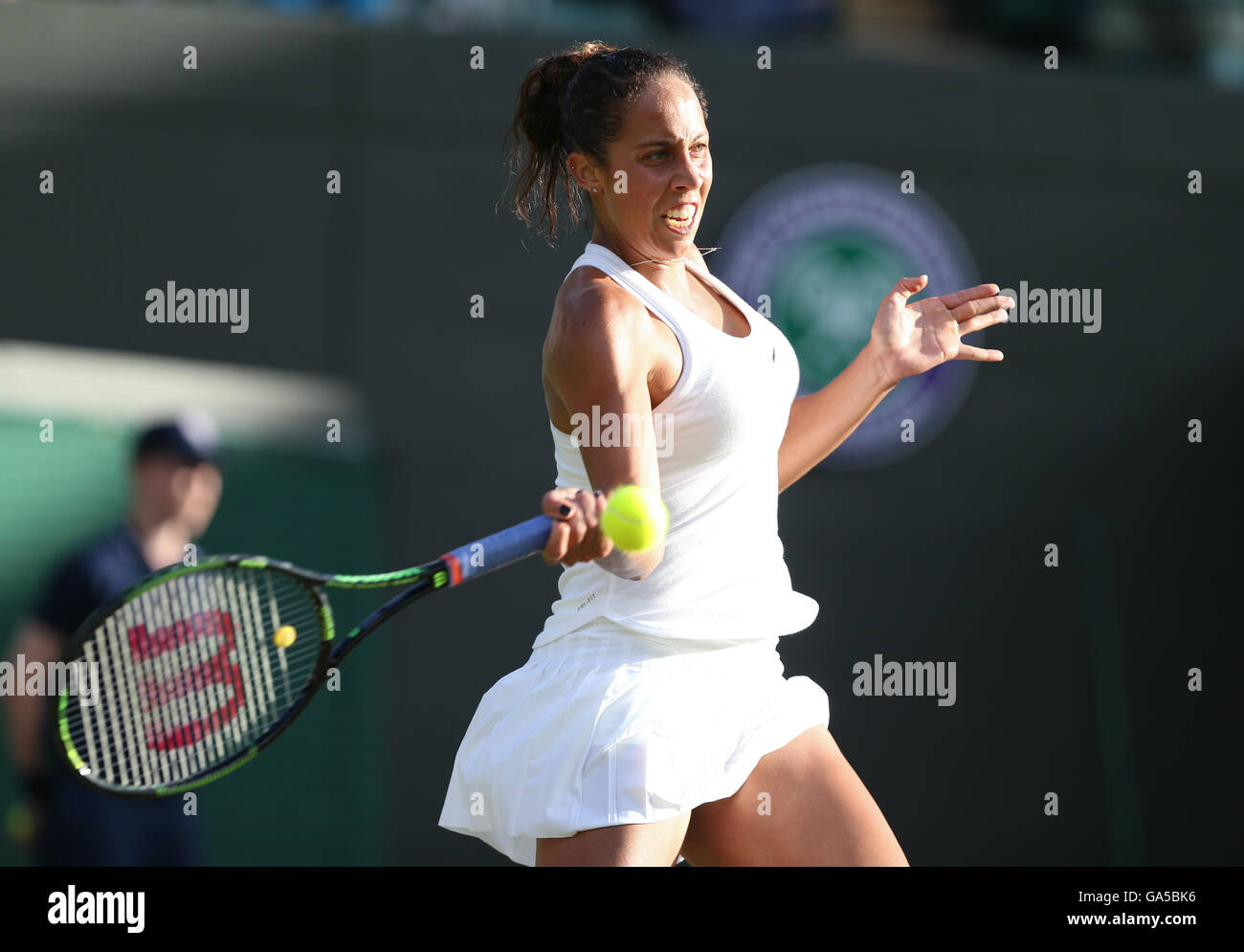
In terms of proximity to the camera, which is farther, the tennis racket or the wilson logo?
the wilson logo

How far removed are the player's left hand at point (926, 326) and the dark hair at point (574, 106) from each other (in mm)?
550

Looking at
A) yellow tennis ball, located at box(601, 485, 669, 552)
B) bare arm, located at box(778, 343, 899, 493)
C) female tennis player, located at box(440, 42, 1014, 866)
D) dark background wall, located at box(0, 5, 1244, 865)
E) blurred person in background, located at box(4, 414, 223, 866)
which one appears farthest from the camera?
dark background wall, located at box(0, 5, 1244, 865)

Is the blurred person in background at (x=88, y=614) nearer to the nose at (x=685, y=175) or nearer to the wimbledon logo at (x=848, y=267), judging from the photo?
the nose at (x=685, y=175)

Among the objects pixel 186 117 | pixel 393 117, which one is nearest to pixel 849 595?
pixel 393 117

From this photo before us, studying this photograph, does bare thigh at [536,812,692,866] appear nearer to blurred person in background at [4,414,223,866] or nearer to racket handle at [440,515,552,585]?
racket handle at [440,515,552,585]

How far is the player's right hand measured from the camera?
232 centimetres

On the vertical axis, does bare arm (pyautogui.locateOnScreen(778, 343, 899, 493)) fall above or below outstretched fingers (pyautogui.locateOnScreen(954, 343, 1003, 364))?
below

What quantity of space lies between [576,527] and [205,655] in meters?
0.91

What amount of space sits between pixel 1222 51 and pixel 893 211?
2157mm

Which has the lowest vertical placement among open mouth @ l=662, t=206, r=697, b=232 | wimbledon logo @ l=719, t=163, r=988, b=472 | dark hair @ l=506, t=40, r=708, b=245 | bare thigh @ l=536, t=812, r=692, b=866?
bare thigh @ l=536, t=812, r=692, b=866

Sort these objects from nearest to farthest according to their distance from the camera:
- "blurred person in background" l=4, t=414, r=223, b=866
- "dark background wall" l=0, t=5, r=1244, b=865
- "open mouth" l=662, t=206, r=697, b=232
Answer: "open mouth" l=662, t=206, r=697, b=232, "blurred person in background" l=4, t=414, r=223, b=866, "dark background wall" l=0, t=5, r=1244, b=865

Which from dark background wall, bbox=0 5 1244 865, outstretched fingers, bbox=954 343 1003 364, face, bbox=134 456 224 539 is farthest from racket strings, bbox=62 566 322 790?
dark background wall, bbox=0 5 1244 865

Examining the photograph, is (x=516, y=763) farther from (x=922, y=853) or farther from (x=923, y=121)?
(x=923, y=121)

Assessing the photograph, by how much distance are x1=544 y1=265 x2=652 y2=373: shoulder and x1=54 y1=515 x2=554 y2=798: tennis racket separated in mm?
248
